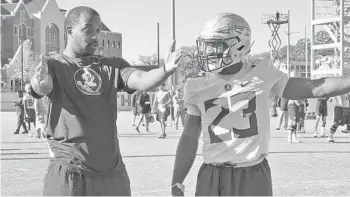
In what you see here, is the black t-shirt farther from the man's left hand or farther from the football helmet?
the man's left hand

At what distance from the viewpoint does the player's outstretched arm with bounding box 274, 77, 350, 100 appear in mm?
3945

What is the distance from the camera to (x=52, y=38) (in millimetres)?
87875

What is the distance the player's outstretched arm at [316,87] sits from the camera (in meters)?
3.95

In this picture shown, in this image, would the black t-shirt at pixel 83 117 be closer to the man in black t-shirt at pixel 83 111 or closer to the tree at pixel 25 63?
the man in black t-shirt at pixel 83 111

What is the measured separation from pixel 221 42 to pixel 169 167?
7.46 meters

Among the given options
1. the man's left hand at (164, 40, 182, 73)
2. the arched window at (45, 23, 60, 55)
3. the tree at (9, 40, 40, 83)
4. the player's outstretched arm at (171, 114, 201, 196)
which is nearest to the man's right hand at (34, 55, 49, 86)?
the man's left hand at (164, 40, 182, 73)

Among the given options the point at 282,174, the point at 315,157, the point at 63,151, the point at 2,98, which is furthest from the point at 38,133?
the point at 2,98

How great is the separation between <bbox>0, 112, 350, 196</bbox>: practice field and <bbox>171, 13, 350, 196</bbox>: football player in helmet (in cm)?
438

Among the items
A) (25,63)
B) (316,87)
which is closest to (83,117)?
(316,87)

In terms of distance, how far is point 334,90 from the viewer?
398 centimetres

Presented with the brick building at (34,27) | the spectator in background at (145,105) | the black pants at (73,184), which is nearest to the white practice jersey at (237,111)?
the black pants at (73,184)

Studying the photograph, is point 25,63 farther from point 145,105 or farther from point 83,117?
point 83,117

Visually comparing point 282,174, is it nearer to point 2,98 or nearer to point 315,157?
point 315,157

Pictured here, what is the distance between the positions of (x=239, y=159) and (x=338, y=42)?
144 ft
